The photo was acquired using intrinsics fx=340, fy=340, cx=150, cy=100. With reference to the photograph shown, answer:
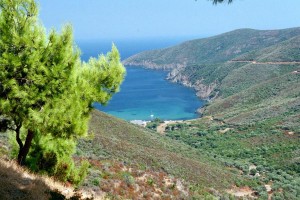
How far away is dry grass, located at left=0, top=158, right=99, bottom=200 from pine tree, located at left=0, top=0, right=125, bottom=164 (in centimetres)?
150

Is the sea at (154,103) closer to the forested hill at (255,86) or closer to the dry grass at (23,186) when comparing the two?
the forested hill at (255,86)

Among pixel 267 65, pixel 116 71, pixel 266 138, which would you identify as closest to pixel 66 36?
pixel 116 71

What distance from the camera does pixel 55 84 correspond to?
10.4m

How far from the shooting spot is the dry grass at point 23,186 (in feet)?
29.5

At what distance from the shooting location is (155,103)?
15250 cm

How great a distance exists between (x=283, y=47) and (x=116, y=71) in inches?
6357

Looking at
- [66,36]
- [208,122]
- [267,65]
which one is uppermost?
[66,36]

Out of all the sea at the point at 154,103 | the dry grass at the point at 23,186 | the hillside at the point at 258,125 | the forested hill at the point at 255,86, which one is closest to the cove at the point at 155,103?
the sea at the point at 154,103

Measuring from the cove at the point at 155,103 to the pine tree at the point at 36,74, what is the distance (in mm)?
111373

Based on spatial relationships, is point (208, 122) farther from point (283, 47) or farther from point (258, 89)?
point (283, 47)

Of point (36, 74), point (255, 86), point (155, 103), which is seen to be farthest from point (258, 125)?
point (155, 103)

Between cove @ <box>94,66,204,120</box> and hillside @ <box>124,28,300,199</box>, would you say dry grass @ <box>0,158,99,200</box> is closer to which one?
hillside @ <box>124,28,300,199</box>

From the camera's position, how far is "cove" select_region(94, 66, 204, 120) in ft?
422

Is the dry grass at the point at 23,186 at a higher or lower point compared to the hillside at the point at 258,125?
higher
